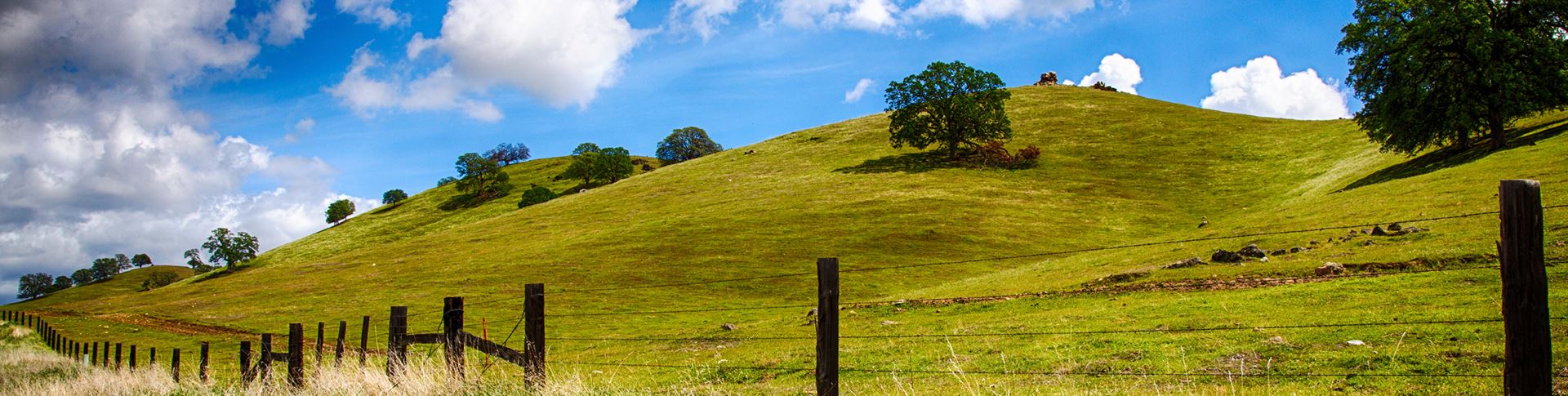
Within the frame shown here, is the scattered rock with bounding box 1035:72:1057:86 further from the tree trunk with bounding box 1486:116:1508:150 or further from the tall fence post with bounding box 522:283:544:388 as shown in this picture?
the tall fence post with bounding box 522:283:544:388

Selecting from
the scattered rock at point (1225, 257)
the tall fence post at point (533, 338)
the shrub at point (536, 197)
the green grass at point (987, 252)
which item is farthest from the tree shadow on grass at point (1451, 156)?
the shrub at point (536, 197)

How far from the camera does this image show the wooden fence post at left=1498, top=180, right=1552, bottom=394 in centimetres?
504

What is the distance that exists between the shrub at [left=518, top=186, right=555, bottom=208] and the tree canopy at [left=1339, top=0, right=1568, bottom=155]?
9741cm

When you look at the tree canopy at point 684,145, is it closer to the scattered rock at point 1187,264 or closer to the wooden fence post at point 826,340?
the scattered rock at point 1187,264

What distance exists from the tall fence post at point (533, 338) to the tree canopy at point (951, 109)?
78.3 meters

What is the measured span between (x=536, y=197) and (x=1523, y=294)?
376ft

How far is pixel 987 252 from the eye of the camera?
49.3m

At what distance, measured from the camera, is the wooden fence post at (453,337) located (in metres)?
11.1

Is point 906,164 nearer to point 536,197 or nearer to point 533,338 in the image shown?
point 536,197

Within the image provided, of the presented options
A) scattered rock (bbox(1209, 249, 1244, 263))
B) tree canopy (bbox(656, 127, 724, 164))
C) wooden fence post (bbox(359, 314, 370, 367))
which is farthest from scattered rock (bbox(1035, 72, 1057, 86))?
wooden fence post (bbox(359, 314, 370, 367))

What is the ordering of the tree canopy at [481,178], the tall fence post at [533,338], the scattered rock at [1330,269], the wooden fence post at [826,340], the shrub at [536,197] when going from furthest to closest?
the tree canopy at [481,178] < the shrub at [536,197] < the scattered rock at [1330,269] < the tall fence post at [533,338] < the wooden fence post at [826,340]

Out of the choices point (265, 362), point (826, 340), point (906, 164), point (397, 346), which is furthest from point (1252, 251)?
point (906, 164)

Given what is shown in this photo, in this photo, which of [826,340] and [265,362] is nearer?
[826,340]

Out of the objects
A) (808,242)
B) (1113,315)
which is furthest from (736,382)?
(808,242)
